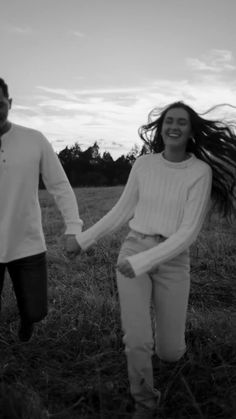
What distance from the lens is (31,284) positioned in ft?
13.1

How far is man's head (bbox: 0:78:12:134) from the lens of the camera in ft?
12.4

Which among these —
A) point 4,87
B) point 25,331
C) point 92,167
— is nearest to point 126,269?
point 25,331

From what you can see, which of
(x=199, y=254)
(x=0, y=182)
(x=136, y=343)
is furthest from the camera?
A: (x=199, y=254)

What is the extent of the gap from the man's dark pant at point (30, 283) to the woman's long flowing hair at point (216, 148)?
1351 millimetres

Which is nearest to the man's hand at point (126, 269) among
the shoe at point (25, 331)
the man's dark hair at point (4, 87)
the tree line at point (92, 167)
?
the shoe at point (25, 331)

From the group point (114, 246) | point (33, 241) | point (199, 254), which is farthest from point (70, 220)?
point (114, 246)

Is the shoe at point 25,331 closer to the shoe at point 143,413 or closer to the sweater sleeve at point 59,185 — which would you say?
the sweater sleeve at point 59,185

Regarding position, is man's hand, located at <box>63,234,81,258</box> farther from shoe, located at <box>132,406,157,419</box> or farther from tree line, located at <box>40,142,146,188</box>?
tree line, located at <box>40,142,146,188</box>

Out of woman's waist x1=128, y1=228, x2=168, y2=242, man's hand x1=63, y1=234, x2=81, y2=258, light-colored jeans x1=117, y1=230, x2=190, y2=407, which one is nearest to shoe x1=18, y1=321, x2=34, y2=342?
man's hand x1=63, y1=234, x2=81, y2=258

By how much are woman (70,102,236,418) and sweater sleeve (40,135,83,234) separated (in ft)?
1.08

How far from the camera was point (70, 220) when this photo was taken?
4.11 m

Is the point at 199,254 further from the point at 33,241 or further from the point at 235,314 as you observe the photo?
the point at 33,241

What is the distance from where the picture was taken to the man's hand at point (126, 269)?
10.4 feet

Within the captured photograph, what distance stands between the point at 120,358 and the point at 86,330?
23.0 inches
